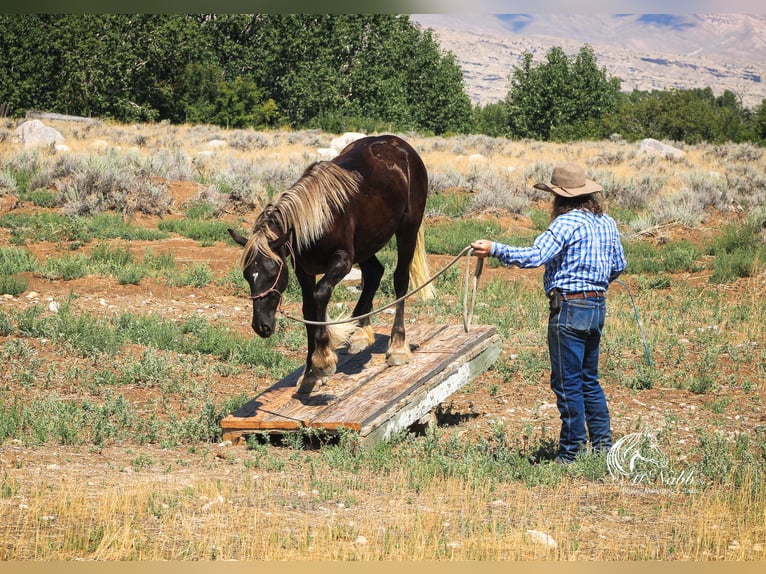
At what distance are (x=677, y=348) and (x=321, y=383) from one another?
5372mm

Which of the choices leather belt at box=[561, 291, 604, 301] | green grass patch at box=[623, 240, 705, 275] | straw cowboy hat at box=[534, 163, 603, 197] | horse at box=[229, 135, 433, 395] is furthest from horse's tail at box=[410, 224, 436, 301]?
green grass patch at box=[623, 240, 705, 275]

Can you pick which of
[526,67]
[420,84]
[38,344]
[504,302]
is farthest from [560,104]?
[38,344]

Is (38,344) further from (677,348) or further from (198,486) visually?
(677,348)

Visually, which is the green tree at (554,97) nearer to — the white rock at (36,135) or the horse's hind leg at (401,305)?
the white rock at (36,135)

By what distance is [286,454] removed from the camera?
7320mm

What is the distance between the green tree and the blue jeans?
61.2 meters

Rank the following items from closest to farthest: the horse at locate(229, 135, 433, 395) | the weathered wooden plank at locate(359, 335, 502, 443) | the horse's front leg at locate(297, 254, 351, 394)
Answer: the horse at locate(229, 135, 433, 395) < the weathered wooden plank at locate(359, 335, 502, 443) < the horse's front leg at locate(297, 254, 351, 394)

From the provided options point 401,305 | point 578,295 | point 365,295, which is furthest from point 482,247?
point 365,295

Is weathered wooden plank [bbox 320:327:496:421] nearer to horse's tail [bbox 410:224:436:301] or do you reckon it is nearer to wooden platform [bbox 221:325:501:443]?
wooden platform [bbox 221:325:501:443]

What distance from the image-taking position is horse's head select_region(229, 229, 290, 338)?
7086 mm

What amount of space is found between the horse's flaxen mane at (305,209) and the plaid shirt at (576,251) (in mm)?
1601

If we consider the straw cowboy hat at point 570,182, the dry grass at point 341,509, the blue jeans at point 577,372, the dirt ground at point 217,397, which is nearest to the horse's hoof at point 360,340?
the dirt ground at point 217,397

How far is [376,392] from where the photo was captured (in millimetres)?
8062

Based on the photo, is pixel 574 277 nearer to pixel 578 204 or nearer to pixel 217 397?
pixel 578 204
